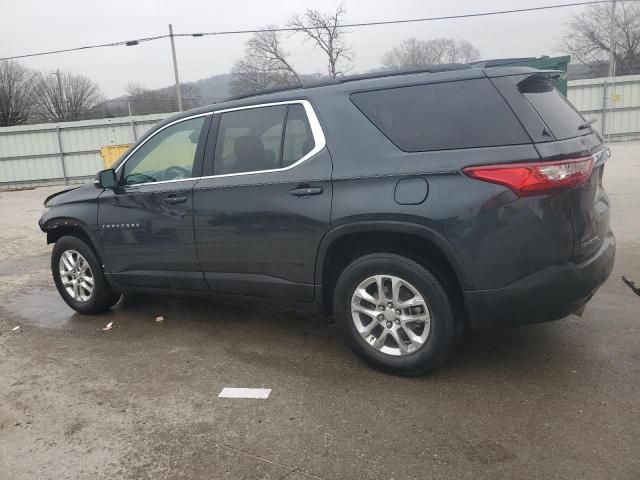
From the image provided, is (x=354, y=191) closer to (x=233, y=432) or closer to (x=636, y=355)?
(x=233, y=432)

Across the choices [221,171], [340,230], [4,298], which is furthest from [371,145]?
[4,298]

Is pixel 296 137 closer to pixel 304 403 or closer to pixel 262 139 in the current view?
pixel 262 139

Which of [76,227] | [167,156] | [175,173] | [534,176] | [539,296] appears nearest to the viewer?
[534,176]

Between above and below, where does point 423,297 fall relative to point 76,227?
below

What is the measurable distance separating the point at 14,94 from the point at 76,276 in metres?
49.7

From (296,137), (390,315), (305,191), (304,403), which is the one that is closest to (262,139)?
(296,137)

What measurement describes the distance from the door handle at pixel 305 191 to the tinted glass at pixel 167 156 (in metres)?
1.03

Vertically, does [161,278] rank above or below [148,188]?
below

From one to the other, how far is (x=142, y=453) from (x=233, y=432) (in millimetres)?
484

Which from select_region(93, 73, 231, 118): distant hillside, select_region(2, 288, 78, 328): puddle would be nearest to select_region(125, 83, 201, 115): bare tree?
select_region(93, 73, 231, 118): distant hillside

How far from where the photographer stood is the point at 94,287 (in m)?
5.04

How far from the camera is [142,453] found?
115 inches

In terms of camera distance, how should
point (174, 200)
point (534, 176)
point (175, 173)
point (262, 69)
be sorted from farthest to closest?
point (262, 69)
point (175, 173)
point (174, 200)
point (534, 176)

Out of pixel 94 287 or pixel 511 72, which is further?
pixel 94 287
